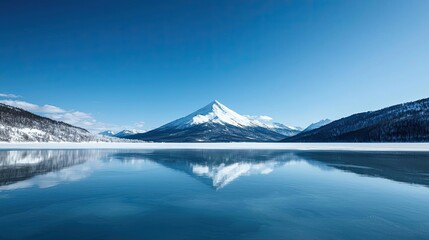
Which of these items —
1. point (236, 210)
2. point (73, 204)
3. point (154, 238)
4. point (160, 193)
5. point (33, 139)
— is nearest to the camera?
point (154, 238)

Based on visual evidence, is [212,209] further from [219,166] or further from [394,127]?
[394,127]

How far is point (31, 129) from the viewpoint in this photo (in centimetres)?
12975

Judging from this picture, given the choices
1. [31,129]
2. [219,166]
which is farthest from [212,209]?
[31,129]

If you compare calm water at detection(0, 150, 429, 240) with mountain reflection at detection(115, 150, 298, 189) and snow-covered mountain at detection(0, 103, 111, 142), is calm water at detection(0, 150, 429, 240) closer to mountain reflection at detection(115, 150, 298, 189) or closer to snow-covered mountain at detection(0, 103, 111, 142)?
mountain reflection at detection(115, 150, 298, 189)

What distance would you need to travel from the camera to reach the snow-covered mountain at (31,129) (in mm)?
116438

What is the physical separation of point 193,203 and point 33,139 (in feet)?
438

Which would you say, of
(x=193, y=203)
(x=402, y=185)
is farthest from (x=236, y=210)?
(x=402, y=185)

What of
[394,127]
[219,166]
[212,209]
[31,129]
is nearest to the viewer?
[212,209]

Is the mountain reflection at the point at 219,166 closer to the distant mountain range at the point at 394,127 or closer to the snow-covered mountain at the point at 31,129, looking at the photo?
the snow-covered mountain at the point at 31,129

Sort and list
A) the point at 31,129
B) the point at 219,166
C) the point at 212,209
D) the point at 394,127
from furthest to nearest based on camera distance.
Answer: the point at 394,127, the point at 31,129, the point at 219,166, the point at 212,209

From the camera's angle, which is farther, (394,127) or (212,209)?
(394,127)

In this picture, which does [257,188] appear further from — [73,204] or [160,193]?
[73,204]

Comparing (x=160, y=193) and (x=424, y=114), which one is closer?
(x=160, y=193)

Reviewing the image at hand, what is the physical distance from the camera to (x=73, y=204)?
11.3m
